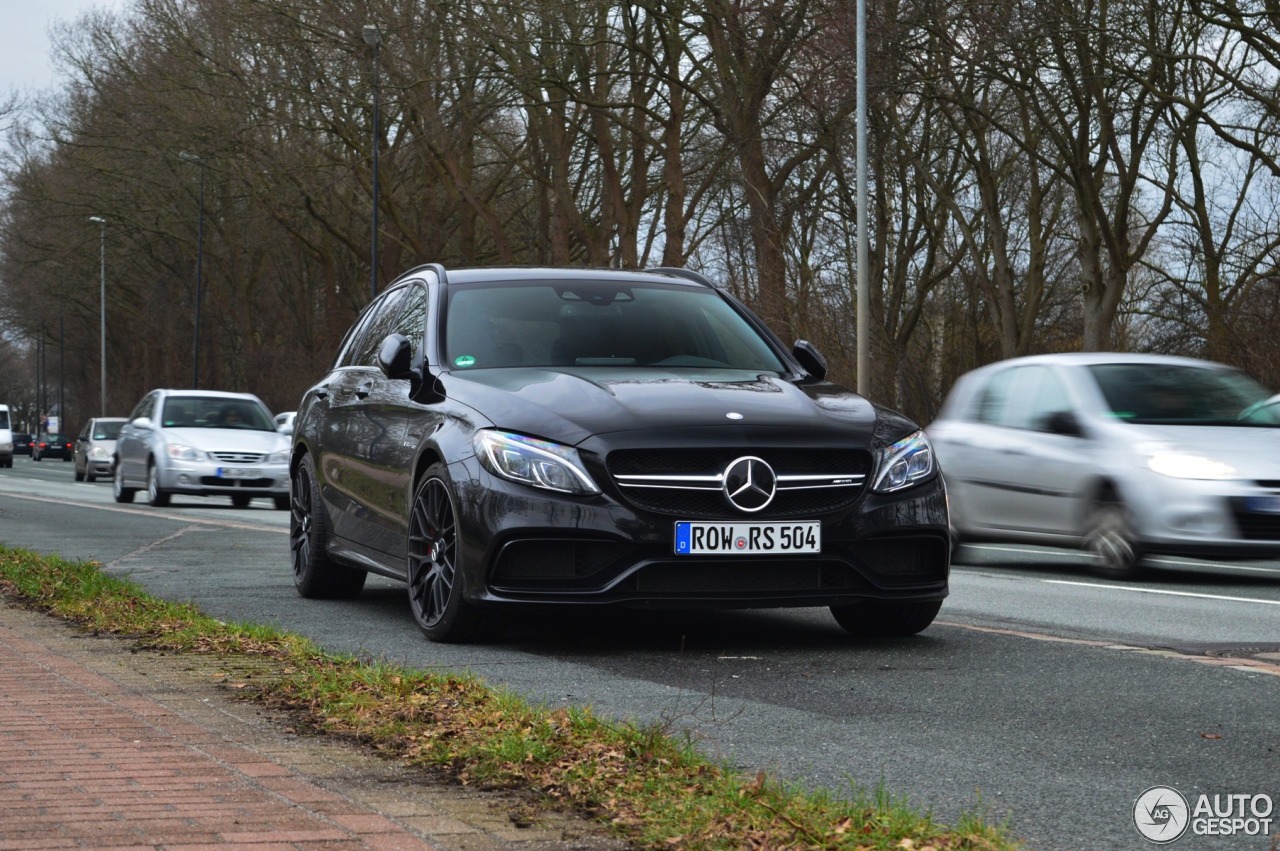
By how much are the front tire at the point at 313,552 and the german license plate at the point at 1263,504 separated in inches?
219

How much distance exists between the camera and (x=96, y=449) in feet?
145

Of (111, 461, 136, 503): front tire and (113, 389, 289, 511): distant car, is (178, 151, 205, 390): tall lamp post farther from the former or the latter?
(113, 389, 289, 511): distant car

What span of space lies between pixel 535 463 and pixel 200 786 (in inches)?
115

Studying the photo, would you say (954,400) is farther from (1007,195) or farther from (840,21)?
(1007,195)

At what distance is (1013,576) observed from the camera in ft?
42.6

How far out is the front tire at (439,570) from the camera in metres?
7.90

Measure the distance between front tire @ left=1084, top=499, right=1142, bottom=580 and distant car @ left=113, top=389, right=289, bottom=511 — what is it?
1430 cm

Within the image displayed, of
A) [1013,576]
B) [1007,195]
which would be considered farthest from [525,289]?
[1007,195]

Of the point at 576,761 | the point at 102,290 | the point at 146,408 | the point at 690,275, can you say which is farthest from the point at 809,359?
the point at 102,290

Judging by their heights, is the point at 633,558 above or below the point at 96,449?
above

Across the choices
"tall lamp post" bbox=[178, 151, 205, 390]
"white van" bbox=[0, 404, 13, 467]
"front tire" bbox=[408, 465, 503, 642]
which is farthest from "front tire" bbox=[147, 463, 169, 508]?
"white van" bbox=[0, 404, 13, 467]

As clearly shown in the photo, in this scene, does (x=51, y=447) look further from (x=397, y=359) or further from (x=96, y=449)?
(x=397, y=359)

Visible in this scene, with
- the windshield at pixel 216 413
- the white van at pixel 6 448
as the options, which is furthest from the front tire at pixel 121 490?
the white van at pixel 6 448

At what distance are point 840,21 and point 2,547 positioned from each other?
64.2 ft
